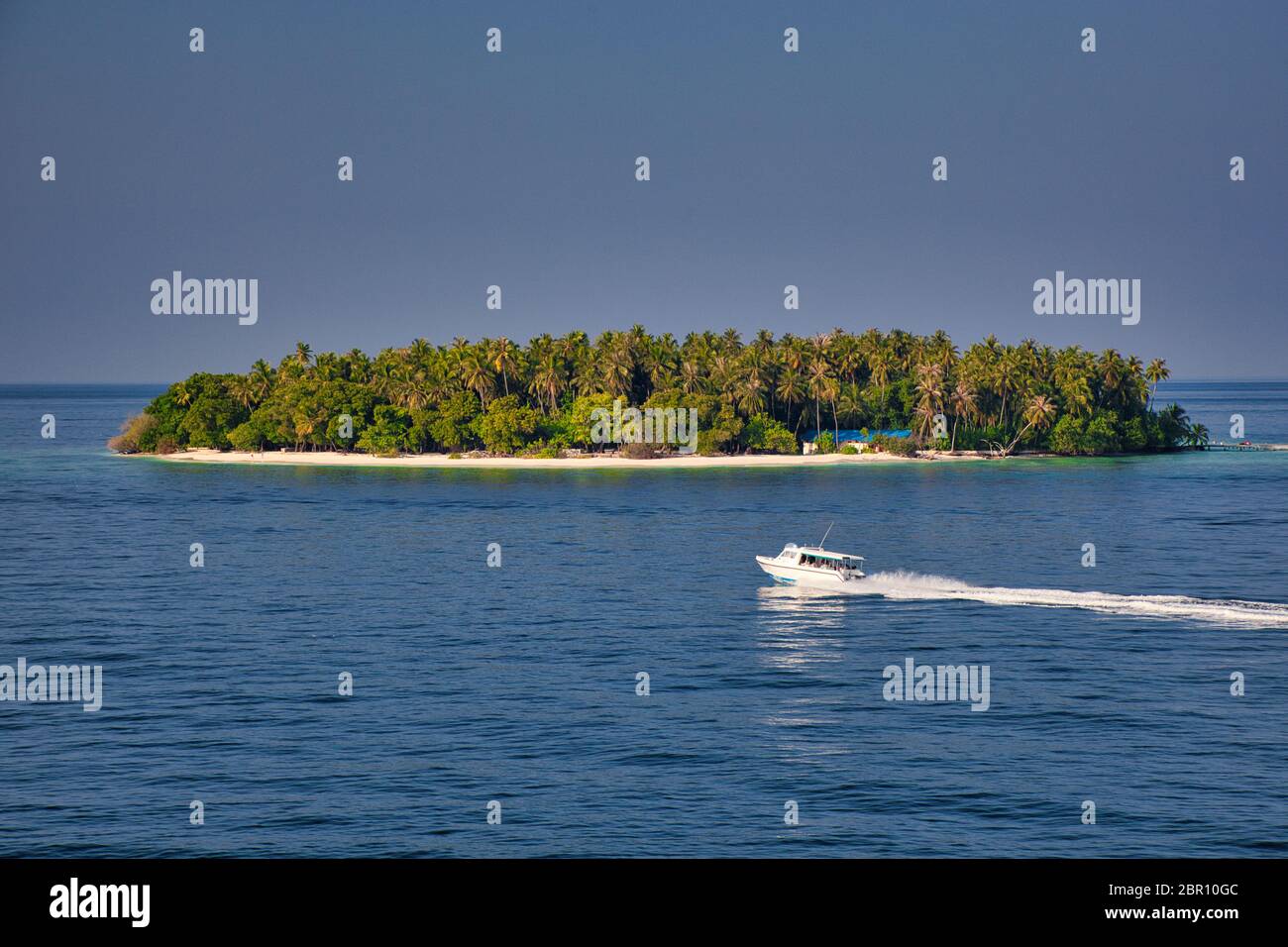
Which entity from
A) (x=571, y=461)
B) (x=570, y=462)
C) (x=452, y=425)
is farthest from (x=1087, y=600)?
(x=452, y=425)

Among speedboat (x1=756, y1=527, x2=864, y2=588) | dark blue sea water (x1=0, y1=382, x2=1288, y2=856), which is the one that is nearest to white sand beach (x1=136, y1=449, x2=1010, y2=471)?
dark blue sea water (x1=0, y1=382, x2=1288, y2=856)

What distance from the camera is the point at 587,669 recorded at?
5500 centimetres

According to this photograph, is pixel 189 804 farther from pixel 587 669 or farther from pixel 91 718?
pixel 587 669

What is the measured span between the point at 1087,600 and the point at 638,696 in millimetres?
32668

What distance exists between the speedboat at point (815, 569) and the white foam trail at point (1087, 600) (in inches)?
44.8

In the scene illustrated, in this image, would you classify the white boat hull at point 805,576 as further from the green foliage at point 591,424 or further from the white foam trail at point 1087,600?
the green foliage at point 591,424

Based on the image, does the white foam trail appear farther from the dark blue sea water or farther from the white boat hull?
the white boat hull

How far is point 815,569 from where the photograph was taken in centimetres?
7525

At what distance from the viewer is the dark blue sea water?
112 feet

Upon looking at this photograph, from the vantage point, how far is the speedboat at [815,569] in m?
74.9

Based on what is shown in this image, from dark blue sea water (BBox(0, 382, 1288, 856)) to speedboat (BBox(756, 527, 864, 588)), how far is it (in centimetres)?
174
